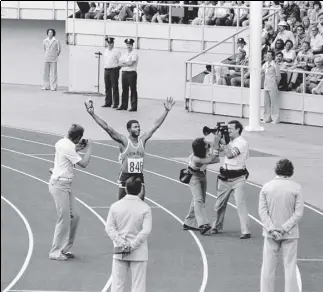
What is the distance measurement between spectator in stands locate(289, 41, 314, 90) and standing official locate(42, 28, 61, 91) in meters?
10.4

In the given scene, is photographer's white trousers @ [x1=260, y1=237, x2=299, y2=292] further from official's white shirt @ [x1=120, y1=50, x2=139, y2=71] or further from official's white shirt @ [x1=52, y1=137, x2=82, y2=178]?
official's white shirt @ [x1=120, y1=50, x2=139, y2=71]

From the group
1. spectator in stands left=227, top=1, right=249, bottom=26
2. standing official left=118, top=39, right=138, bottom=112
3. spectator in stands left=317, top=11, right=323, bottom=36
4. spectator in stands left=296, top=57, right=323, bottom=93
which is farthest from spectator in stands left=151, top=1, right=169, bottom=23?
spectator in stands left=296, top=57, right=323, bottom=93

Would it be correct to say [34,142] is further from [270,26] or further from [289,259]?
[289,259]

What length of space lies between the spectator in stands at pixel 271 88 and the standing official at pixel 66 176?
14376mm

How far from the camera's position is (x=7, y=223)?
50.3ft

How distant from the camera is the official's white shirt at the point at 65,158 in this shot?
40.8 feet

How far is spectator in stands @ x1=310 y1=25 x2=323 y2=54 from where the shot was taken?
27109mm

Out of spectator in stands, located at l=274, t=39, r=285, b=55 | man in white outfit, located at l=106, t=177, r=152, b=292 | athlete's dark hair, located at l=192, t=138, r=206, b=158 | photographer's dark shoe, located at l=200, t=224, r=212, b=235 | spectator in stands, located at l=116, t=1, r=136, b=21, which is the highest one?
spectator in stands, located at l=116, t=1, r=136, b=21

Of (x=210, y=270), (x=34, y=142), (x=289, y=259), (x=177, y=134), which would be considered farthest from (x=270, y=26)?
(x=289, y=259)

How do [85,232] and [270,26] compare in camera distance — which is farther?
[270,26]

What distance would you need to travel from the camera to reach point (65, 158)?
12.5 metres

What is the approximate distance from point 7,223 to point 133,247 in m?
6.23

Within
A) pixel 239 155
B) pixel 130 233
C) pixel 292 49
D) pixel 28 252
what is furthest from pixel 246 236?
pixel 292 49

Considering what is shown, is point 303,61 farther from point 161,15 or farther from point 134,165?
point 134,165
